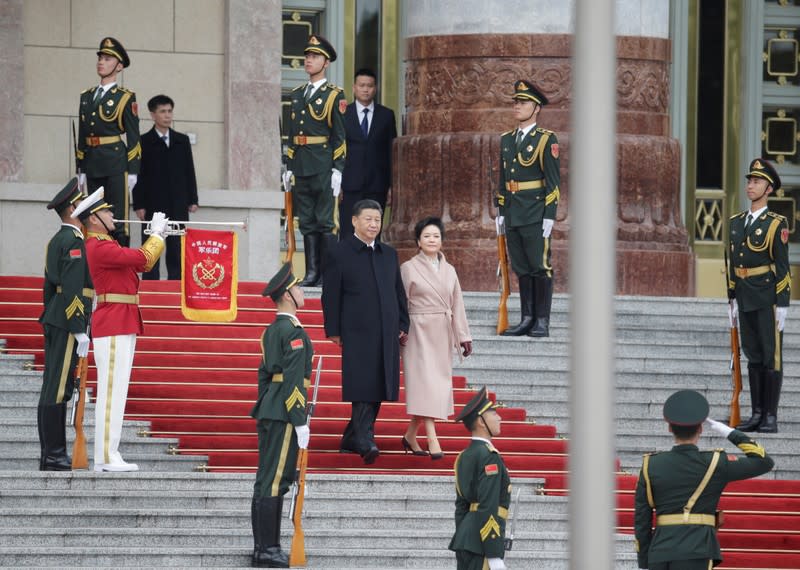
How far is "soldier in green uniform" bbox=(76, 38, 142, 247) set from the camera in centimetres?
1664

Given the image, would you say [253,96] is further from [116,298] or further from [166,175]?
[116,298]

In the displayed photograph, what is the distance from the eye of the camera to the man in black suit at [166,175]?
58.0 ft

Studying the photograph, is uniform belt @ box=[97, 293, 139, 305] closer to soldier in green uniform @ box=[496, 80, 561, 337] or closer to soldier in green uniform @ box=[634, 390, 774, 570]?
soldier in green uniform @ box=[496, 80, 561, 337]

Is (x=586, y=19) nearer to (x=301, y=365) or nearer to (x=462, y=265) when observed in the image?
(x=301, y=365)

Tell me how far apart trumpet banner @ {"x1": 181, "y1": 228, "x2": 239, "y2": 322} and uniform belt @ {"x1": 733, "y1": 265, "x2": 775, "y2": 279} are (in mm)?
3622

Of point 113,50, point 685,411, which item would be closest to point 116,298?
point 113,50

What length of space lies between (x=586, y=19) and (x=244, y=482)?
729 cm

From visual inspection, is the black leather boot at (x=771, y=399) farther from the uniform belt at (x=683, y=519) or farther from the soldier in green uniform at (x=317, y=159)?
the uniform belt at (x=683, y=519)

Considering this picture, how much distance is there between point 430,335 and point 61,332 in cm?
236

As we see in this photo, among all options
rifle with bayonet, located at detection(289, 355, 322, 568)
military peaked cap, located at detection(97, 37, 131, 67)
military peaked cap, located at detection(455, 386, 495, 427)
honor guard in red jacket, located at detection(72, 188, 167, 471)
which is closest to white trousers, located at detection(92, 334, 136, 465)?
honor guard in red jacket, located at detection(72, 188, 167, 471)

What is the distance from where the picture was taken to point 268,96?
62.3 ft

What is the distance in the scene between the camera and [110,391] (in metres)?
12.9

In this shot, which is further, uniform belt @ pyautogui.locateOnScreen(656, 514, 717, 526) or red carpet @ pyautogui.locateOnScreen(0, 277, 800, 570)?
red carpet @ pyautogui.locateOnScreen(0, 277, 800, 570)

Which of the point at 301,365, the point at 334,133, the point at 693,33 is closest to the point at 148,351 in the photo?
the point at 334,133
